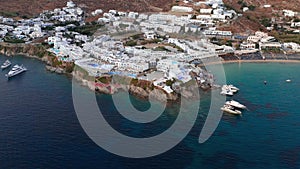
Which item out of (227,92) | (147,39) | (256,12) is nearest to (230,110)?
(227,92)

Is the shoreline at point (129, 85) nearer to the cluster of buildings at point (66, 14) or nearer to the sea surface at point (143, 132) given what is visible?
the sea surface at point (143, 132)

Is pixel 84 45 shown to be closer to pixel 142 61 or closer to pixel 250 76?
pixel 142 61

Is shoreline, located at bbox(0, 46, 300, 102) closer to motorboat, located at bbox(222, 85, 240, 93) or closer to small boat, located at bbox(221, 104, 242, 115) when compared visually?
small boat, located at bbox(221, 104, 242, 115)

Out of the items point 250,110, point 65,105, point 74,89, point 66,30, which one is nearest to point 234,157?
point 250,110

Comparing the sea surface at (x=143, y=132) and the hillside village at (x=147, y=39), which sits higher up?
the hillside village at (x=147, y=39)

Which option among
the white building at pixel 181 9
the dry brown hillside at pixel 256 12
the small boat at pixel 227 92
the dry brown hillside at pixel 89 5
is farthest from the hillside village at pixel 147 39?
the dry brown hillside at pixel 89 5

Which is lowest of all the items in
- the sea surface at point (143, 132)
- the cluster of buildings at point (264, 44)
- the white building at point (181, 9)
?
the sea surface at point (143, 132)

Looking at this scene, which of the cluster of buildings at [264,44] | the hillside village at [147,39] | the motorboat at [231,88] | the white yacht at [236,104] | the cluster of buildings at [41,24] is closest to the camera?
the white yacht at [236,104]
